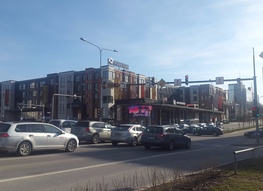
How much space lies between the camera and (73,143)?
17266 mm

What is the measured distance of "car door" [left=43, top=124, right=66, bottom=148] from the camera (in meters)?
15.9

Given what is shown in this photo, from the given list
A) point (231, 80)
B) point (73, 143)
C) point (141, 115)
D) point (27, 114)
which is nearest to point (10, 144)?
point (73, 143)

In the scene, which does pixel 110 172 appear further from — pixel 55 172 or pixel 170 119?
pixel 170 119

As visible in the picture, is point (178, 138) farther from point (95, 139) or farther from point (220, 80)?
point (220, 80)

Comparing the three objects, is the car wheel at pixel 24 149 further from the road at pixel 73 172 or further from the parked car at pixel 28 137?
the road at pixel 73 172

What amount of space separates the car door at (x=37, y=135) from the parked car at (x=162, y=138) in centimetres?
665

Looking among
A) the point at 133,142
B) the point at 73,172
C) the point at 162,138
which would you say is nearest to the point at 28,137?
the point at 73,172

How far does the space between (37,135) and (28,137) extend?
1.77ft

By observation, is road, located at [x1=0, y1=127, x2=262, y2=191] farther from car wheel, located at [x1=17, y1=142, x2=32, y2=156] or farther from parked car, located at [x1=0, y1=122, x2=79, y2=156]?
parked car, located at [x1=0, y1=122, x2=79, y2=156]

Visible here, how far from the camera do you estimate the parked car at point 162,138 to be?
1920 cm

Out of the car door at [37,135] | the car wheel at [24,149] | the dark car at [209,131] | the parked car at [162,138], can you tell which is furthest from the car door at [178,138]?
the dark car at [209,131]

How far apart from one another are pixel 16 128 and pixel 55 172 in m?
5.22

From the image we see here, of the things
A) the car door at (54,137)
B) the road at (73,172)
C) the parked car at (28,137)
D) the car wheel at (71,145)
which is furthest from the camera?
the car wheel at (71,145)

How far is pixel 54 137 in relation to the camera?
16.1 metres
